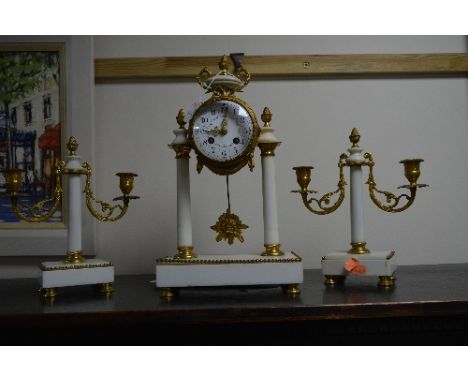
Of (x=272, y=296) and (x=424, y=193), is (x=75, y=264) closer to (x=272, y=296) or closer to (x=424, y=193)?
(x=272, y=296)

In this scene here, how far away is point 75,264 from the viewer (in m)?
1.21

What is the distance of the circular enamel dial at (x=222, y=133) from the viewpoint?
46.4 inches

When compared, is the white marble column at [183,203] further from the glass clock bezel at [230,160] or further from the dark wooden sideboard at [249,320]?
the dark wooden sideboard at [249,320]

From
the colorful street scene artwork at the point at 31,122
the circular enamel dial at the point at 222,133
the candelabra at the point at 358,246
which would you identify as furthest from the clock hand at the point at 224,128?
the colorful street scene artwork at the point at 31,122

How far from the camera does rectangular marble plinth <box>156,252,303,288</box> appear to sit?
1145mm

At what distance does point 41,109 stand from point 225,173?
0.76m

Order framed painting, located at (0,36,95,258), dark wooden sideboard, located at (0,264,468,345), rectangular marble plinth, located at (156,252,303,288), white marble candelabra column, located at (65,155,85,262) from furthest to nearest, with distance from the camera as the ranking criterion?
framed painting, located at (0,36,95,258) < white marble candelabra column, located at (65,155,85,262) < rectangular marble plinth, located at (156,252,303,288) < dark wooden sideboard, located at (0,264,468,345)

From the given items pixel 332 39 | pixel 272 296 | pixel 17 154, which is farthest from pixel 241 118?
Answer: pixel 17 154

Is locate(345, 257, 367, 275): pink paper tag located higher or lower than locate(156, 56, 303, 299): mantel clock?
lower

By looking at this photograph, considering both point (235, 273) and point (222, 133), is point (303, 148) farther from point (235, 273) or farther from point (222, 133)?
point (235, 273)

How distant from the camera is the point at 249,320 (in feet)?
3.29

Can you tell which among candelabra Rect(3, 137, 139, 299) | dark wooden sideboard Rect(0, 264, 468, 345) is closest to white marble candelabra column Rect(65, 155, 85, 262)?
candelabra Rect(3, 137, 139, 299)

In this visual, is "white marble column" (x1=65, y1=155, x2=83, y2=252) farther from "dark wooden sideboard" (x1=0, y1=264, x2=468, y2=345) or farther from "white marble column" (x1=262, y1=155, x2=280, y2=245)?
"white marble column" (x1=262, y1=155, x2=280, y2=245)

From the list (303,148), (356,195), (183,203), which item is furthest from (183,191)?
(303,148)
